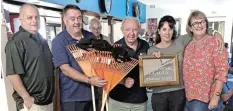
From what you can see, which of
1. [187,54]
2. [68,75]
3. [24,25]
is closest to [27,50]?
[24,25]

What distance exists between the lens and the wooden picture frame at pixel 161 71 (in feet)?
6.21

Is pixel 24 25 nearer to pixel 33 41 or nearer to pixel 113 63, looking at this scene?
pixel 33 41

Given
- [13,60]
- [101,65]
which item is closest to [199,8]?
[101,65]

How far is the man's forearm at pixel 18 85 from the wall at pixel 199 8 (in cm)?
670

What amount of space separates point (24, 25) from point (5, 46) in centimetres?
22

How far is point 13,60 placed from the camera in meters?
1.66

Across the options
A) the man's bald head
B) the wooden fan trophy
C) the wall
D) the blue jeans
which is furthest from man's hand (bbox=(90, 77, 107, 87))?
the wall

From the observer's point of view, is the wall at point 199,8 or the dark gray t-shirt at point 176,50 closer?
the dark gray t-shirt at point 176,50

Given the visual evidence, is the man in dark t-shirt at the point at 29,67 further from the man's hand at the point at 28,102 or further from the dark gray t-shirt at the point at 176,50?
the dark gray t-shirt at the point at 176,50

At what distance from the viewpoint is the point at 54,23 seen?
3.57 m

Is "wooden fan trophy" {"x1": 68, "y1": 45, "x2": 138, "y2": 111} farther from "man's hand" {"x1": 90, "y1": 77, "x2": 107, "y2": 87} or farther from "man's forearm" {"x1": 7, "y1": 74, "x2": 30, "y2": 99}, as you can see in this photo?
"man's forearm" {"x1": 7, "y1": 74, "x2": 30, "y2": 99}

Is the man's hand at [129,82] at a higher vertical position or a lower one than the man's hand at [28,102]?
higher

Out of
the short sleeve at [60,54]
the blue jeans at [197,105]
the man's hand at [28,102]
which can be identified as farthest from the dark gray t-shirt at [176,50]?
the man's hand at [28,102]

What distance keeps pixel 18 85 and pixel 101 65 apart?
618 millimetres
